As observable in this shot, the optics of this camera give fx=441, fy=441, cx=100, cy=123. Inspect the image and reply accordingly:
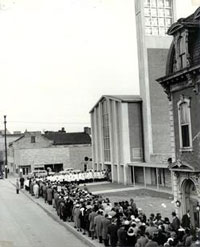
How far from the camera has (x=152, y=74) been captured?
49.5 meters

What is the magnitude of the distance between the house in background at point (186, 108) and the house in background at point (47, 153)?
177 feet

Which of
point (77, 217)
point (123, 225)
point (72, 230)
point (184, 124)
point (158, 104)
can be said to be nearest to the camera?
point (123, 225)

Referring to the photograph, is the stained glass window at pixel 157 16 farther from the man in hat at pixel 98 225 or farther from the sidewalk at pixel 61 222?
the man in hat at pixel 98 225

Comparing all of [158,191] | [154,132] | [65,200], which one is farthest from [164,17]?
[65,200]

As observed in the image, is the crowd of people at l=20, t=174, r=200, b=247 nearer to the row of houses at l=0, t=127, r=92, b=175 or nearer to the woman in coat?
the woman in coat

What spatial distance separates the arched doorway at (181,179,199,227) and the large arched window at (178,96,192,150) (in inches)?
68.9

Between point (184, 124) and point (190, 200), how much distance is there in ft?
11.9

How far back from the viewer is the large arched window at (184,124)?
67.2ft

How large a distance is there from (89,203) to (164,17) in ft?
111

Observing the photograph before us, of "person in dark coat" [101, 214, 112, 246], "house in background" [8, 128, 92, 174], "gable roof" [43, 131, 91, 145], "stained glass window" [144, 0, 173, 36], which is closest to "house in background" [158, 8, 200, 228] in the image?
"person in dark coat" [101, 214, 112, 246]

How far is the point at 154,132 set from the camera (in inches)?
1950

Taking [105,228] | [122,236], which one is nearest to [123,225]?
[122,236]

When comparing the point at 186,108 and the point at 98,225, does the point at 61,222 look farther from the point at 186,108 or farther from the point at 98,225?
the point at 186,108

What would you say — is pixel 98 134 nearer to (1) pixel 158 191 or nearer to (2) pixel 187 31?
(1) pixel 158 191
